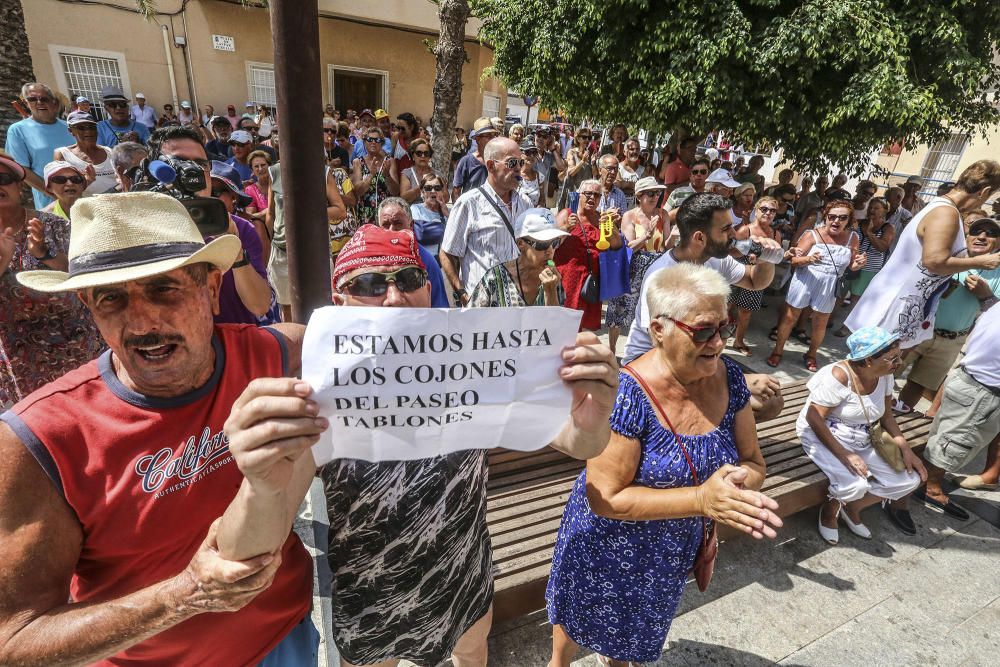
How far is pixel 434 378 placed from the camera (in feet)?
3.98

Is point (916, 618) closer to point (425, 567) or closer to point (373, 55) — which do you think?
point (425, 567)

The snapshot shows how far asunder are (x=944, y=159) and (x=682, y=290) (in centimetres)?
2249

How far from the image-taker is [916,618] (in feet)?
9.61

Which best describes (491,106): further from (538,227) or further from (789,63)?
(538,227)

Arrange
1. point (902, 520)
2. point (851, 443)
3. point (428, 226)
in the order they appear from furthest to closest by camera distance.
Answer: point (428, 226) < point (902, 520) < point (851, 443)

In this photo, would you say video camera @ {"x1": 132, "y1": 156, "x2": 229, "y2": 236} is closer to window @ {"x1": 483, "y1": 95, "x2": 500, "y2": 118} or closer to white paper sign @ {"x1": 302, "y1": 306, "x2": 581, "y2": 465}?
white paper sign @ {"x1": 302, "y1": 306, "x2": 581, "y2": 465}

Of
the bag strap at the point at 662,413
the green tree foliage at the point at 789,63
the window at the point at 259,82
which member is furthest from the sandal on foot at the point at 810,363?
the window at the point at 259,82

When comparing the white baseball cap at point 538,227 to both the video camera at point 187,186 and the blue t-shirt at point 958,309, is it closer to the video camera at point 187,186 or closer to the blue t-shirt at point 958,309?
the video camera at point 187,186

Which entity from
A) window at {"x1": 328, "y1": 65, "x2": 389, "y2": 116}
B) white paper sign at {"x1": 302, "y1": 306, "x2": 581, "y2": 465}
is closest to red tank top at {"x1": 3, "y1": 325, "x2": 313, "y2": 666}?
white paper sign at {"x1": 302, "y1": 306, "x2": 581, "y2": 465}

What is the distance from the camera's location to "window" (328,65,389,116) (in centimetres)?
1995

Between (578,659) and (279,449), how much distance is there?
88.3 inches

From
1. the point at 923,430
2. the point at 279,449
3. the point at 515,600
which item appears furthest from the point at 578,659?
the point at 923,430

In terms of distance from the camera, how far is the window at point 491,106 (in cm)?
2272

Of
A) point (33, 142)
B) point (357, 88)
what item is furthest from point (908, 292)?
point (357, 88)
